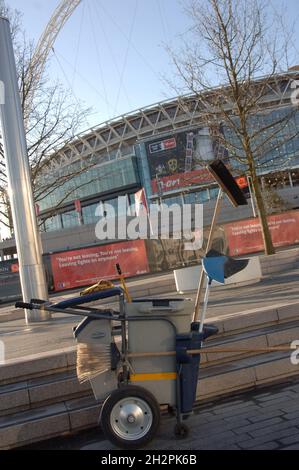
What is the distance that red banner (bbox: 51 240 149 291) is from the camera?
731 inches

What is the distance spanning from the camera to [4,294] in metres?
19.2

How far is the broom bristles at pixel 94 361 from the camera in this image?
3975 millimetres

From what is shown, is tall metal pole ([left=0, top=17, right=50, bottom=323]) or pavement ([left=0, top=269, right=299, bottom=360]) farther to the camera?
tall metal pole ([left=0, top=17, right=50, bottom=323])

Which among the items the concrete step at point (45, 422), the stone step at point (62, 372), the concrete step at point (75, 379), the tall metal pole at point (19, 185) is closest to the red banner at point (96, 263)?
the tall metal pole at point (19, 185)

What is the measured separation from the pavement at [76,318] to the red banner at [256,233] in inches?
282

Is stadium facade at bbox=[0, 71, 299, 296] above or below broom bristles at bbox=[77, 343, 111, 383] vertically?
above

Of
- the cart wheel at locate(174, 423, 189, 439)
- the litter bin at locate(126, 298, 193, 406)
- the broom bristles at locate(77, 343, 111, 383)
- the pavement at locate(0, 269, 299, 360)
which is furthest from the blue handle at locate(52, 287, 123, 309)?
the pavement at locate(0, 269, 299, 360)

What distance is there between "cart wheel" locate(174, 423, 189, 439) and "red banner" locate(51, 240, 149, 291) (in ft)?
47.4

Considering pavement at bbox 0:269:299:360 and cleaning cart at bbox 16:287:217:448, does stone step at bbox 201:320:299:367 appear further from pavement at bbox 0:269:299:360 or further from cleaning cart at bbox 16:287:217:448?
cleaning cart at bbox 16:287:217:448

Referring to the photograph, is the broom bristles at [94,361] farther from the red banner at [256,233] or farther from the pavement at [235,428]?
the red banner at [256,233]

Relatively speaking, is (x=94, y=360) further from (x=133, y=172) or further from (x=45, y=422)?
(x=133, y=172)

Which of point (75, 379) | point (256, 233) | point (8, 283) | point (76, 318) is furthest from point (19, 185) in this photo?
point (256, 233)

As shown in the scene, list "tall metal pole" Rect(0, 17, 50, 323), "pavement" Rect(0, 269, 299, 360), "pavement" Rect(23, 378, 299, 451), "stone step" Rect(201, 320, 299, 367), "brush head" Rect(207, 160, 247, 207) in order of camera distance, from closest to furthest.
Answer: "pavement" Rect(23, 378, 299, 451) → "brush head" Rect(207, 160, 247, 207) → "stone step" Rect(201, 320, 299, 367) → "pavement" Rect(0, 269, 299, 360) → "tall metal pole" Rect(0, 17, 50, 323)
